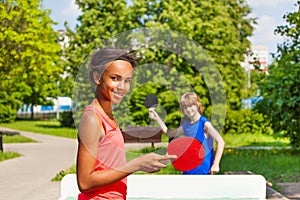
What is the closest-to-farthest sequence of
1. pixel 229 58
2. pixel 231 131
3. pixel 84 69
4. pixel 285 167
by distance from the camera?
1. pixel 84 69
2. pixel 285 167
3. pixel 231 131
4. pixel 229 58

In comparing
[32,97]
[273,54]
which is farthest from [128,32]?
[32,97]

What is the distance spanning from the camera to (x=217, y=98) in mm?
3100

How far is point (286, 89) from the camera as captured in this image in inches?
658

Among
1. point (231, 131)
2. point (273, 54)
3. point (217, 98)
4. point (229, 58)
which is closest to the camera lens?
point (217, 98)

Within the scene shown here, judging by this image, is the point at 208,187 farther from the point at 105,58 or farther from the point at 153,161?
the point at 153,161

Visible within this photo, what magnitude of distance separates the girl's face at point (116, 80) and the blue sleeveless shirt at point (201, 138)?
1412 mm

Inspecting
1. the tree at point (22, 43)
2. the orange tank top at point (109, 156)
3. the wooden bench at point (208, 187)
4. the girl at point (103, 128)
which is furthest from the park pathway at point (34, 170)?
the girl at point (103, 128)

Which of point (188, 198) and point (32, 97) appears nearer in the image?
point (188, 198)

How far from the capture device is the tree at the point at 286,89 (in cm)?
1672

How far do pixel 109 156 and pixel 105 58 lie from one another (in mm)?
440

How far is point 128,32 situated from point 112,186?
728mm

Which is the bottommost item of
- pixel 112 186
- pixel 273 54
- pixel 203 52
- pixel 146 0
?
pixel 112 186

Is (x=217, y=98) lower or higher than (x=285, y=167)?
higher

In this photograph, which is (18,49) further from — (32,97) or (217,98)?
(32,97)
